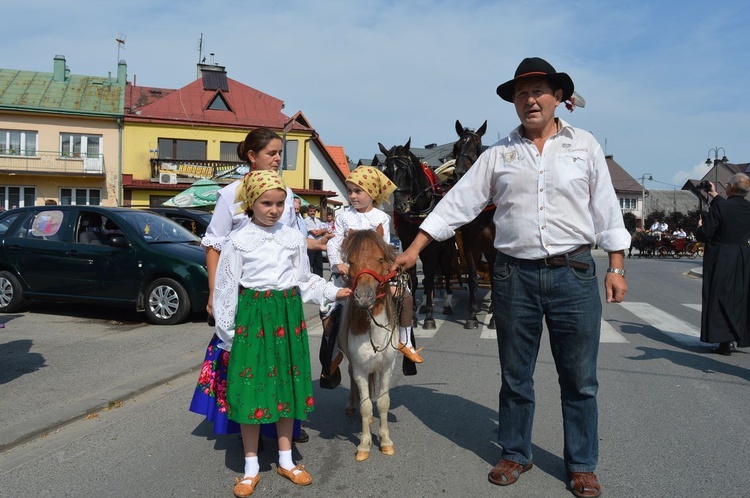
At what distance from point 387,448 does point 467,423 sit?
92cm

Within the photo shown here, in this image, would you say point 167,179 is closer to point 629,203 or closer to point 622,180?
point 629,203

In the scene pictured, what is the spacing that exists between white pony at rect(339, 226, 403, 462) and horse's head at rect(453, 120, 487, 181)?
5.00m

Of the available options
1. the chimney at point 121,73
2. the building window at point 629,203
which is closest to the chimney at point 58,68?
the chimney at point 121,73

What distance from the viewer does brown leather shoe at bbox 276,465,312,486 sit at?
12.5ft

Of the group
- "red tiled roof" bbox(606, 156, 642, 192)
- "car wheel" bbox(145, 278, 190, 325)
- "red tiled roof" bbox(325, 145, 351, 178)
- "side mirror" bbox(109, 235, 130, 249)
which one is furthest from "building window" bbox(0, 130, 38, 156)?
"red tiled roof" bbox(606, 156, 642, 192)

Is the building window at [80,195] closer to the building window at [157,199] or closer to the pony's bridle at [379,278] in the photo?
the building window at [157,199]

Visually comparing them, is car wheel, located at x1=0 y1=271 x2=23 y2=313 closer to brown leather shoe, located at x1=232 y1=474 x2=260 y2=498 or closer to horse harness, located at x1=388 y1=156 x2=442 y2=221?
horse harness, located at x1=388 y1=156 x2=442 y2=221

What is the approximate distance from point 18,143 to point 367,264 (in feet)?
126

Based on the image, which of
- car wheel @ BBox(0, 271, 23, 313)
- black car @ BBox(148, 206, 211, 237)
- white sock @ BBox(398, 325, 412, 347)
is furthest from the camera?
black car @ BBox(148, 206, 211, 237)

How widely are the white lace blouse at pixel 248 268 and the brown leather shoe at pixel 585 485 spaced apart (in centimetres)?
182

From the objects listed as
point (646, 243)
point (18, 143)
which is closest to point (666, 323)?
point (646, 243)

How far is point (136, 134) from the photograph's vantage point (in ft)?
123

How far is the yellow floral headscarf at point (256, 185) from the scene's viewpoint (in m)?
3.78

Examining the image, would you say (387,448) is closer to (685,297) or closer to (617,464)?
(617,464)
